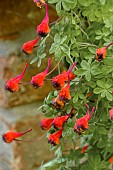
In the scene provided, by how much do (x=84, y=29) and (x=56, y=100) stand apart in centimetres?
17

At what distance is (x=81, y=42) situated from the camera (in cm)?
83

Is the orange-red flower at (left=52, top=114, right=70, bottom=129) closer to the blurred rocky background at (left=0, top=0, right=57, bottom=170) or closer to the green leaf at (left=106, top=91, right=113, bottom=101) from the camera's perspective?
the green leaf at (left=106, top=91, right=113, bottom=101)

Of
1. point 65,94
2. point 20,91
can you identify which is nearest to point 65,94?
point 65,94

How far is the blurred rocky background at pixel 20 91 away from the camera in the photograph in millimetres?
1229

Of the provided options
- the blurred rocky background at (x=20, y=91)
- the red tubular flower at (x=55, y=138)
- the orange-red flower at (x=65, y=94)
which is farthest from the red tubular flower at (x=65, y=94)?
the blurred rocky background at (x=20, y=91)

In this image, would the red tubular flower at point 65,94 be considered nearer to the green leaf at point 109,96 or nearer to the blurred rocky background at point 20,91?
the green leaf at point 109,96

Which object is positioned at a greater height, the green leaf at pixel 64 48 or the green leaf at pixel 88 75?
the green leaf at pixel 64 48

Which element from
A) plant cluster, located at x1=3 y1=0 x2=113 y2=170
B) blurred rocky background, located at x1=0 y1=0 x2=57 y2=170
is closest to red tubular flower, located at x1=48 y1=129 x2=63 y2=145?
plant cluster, located at x1=3 y1=0 x2=113 y2=170

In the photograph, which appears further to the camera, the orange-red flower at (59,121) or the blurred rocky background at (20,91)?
the blurred rocky background at (20,91)

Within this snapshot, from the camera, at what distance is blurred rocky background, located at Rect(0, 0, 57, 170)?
48.4 inches

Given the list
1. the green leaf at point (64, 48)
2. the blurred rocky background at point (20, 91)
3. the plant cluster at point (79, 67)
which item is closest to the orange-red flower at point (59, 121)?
the plant cluster at point (79, 67)

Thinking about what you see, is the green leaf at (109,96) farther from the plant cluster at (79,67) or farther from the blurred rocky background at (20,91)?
the blurred rocky background at (20,91)

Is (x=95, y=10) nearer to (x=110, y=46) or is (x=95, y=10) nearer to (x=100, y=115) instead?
(x=110, y=46)

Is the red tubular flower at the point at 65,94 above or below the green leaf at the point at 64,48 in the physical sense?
below
